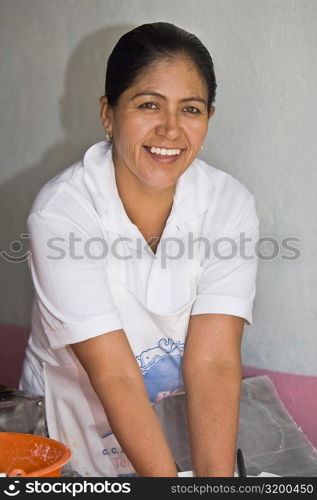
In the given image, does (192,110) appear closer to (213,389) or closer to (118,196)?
(118,196)

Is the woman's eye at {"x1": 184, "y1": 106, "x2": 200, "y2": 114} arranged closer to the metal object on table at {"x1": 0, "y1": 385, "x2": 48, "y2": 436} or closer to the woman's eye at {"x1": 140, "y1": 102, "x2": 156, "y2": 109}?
the woman's eye at {"x1": 140, "y1": 102, "x2": 156, "y2": 109}

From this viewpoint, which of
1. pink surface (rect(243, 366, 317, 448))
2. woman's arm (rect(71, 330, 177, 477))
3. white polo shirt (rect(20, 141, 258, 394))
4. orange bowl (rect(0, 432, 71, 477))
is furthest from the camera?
pink surface (rect(243, 366, 317, 448))

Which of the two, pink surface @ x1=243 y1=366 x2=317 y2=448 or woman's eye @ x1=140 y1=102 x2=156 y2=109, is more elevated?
woman's eye @ x1=140 y1=102 x2=156 y2=109

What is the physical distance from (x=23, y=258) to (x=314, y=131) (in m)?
1.09

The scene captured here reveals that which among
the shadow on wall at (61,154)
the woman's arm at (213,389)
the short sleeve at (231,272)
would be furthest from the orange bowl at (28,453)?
the shadow on wall at (61,154)

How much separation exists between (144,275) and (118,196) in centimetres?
18

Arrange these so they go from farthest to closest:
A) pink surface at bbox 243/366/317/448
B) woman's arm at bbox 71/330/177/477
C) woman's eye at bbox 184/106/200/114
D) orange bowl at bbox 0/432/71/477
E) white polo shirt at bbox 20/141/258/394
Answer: pink surface at bbox 243/366/317/448, woman's eye at bbox 184/106/200/114, white polo shirt at bbox 20/141/258/394, woman's arm at bbox 71/330/177/477, orange bowl at bbox 0/432/71/477

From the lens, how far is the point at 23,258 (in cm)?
256

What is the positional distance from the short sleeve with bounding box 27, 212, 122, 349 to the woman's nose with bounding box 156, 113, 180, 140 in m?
0.26

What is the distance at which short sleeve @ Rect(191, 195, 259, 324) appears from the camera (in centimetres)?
166

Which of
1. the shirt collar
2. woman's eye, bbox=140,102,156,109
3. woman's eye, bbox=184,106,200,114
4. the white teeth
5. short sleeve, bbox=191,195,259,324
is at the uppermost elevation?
woman's eye, bbox=140,102,156,109

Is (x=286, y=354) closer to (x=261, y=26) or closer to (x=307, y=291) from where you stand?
(x=307, y=291)

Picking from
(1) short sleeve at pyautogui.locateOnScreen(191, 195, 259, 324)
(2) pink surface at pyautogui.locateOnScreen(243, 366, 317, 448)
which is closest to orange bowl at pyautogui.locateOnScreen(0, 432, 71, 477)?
(1) short sleeve at pyautogui.locateOnScreen(191, 195, 259, 324)

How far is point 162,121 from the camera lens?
5.27 feet
